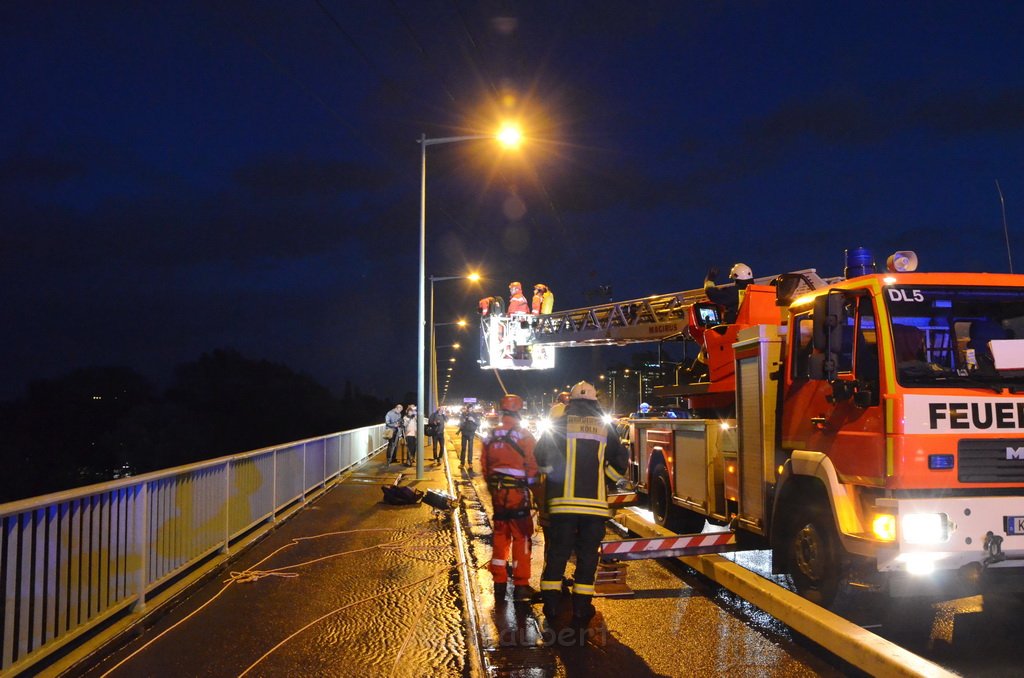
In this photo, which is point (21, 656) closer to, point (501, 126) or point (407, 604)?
point (407, 604)

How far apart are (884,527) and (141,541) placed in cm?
553

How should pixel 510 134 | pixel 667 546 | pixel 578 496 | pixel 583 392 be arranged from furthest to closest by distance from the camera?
pixel 510 134 → pixel 667 546 → pixel 583 392 → pixel 578 496

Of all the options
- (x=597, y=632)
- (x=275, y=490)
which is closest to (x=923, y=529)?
(x=597, y=632)

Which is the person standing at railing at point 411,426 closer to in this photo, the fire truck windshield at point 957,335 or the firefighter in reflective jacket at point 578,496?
the firefighter in reflective jacket at point 578,496

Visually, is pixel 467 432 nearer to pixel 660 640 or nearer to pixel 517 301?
pixel 517 301

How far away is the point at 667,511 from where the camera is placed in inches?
405

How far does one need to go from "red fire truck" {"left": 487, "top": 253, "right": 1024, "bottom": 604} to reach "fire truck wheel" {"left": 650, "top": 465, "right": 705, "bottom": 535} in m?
2.03

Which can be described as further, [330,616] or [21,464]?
[21,464]

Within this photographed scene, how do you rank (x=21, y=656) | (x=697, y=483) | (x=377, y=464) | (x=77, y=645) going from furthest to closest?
(x=377, y=464) → (x=697, y=483) → (x=77, y=645) → (x=21, y=656)

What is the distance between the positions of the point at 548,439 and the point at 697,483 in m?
3.07

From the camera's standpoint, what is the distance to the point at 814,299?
6527 millimetres

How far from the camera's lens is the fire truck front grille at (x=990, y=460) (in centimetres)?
559

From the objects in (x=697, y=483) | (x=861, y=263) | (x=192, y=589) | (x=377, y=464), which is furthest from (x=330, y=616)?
(x=377, y=464)

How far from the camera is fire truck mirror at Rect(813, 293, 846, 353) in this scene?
5.91 meters
